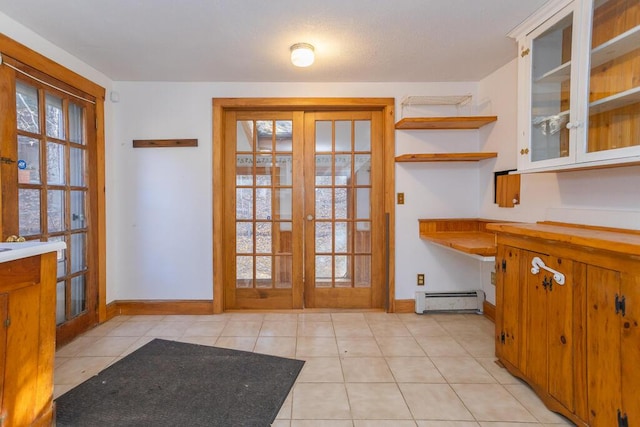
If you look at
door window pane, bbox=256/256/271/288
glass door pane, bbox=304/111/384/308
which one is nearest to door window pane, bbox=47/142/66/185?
door window pane, bbox=256/256/271/288

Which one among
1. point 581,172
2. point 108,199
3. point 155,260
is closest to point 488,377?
point 581,172

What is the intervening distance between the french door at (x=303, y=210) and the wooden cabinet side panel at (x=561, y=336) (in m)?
1.72

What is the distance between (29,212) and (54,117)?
0.78 m

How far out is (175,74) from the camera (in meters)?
2.95

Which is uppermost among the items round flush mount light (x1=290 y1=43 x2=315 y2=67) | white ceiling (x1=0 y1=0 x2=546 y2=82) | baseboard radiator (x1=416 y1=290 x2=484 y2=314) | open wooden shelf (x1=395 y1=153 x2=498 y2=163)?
white ceiling (x1=0 y1=0 x2=546 y2=82)

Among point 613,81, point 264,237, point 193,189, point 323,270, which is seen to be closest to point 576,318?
point 613,81

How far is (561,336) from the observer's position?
159 centimetres

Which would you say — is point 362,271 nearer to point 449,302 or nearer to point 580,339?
point 449,302

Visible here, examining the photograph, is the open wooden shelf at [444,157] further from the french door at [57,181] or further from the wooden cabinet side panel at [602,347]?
the french door at [57,181]

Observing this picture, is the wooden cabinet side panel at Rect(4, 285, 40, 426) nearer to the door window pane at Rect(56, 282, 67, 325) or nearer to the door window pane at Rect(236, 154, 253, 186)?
the door window pane at Rect(56, 282, 67, 325)

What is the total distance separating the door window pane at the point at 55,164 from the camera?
7.88 ft

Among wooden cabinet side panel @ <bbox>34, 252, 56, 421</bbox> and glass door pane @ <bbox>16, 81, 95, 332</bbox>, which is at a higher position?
glass door pane @ <bbox>16, 81, 95, 332</bbox>

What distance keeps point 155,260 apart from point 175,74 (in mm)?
1826

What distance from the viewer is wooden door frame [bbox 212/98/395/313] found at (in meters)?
3.13
